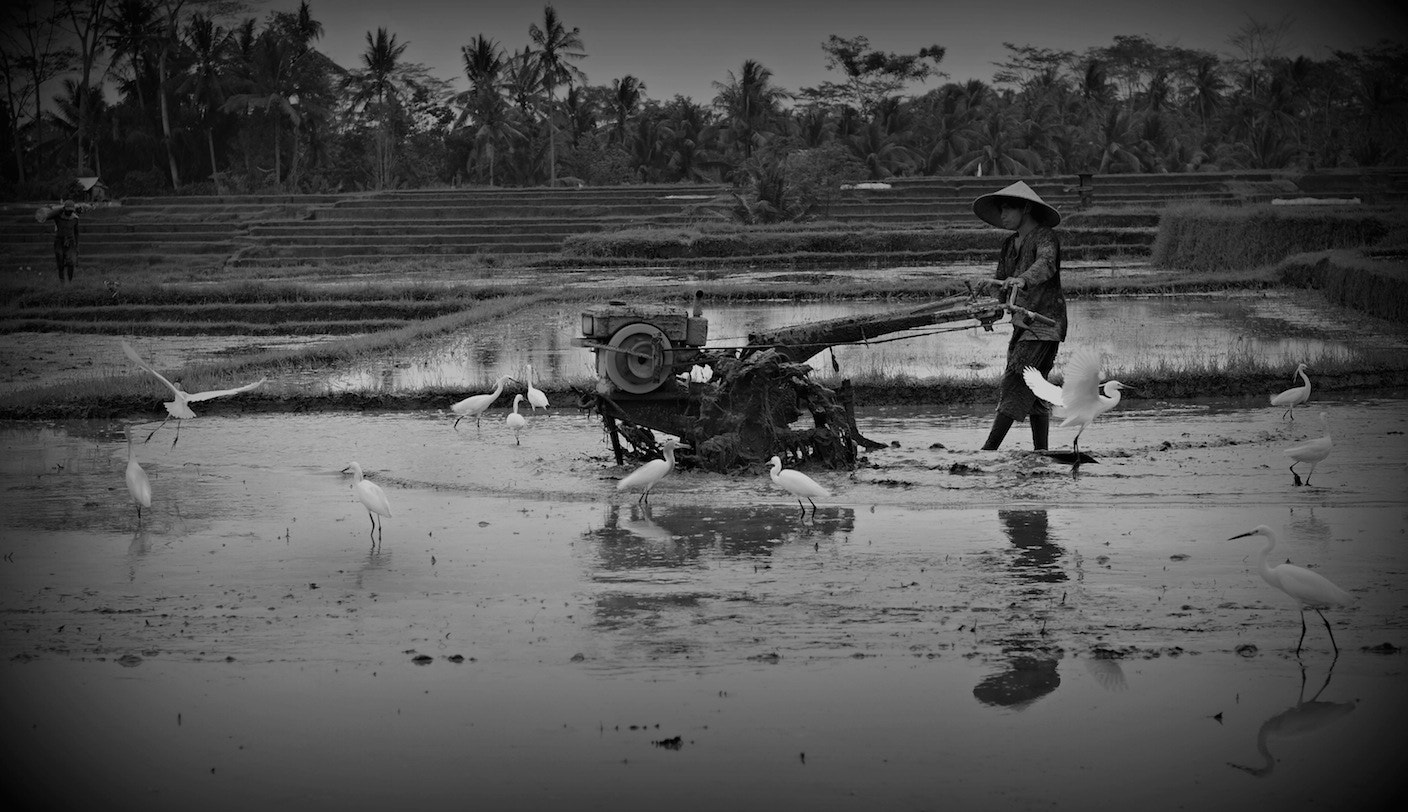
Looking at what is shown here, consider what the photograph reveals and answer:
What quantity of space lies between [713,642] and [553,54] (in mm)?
45166

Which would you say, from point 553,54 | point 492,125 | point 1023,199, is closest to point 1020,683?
point 1023,199

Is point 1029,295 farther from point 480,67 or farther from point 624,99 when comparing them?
point 624,99

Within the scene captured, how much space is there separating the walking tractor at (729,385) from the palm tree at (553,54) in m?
39.8

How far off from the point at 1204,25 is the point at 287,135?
4331 centimetres

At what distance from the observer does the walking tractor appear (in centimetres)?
755

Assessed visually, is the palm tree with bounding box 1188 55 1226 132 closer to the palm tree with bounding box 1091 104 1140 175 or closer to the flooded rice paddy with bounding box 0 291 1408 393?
the palm tree with bounding box 1091 104 1140 175

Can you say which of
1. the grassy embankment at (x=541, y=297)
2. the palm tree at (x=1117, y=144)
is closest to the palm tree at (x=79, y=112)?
the grassy embankment at (x=541, y=297)

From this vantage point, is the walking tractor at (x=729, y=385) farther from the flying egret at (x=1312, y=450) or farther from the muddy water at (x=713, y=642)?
the flying egret at (x=1312, y=450)

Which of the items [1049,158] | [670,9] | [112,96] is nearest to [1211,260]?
[1049,158]

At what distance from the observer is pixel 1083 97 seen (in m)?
55.4

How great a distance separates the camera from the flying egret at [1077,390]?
7246 millimetres

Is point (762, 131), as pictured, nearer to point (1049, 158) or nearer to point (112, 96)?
point (1049, 158)

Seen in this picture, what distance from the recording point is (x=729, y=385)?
7.57 m

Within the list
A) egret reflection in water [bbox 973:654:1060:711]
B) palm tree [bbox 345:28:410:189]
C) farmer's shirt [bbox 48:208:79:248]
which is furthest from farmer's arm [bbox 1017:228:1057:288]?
palm tree [bbox 345:28:410:189]
